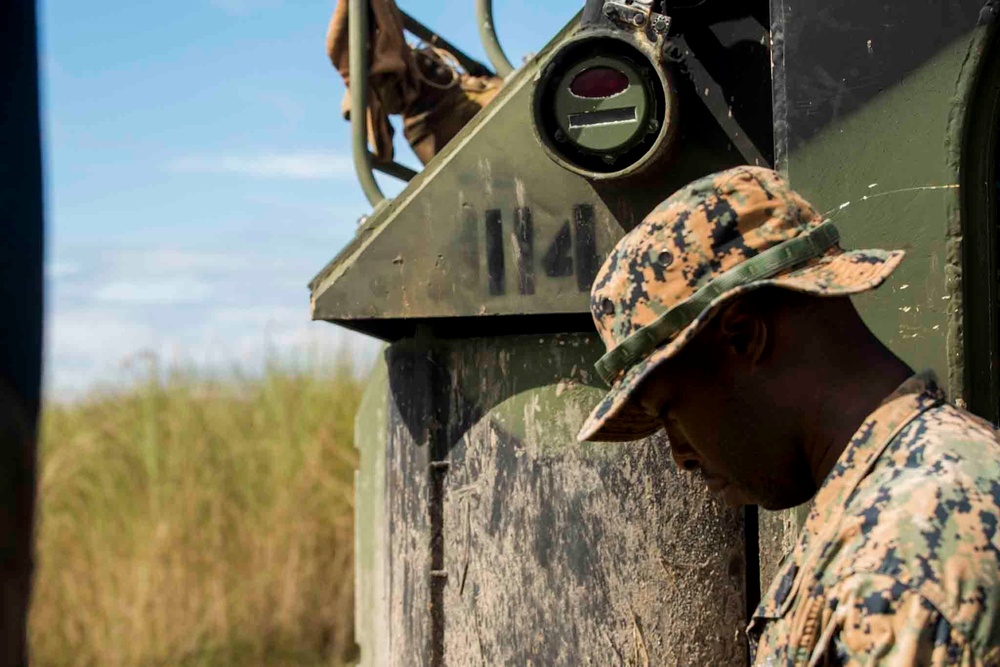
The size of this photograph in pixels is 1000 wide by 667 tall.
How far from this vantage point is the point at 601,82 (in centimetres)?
239

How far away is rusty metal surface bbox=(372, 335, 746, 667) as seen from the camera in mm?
2465

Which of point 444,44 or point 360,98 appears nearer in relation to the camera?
point 360,98

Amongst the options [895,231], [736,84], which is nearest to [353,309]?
[736,84]

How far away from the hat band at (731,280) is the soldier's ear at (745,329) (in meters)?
0.03

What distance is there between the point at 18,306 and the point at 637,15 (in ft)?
5.99

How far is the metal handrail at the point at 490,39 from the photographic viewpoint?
3445 millimetres

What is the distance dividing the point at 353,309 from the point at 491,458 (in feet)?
1.29

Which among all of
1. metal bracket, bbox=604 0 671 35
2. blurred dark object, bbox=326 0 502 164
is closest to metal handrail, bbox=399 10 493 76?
blurred dark object, bbox=326 0 502 164

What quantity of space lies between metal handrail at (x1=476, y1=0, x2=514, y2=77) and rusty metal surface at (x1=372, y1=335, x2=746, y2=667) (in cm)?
105

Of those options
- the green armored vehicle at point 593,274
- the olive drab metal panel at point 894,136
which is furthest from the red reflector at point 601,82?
the olive drab metal panel at point 894,136

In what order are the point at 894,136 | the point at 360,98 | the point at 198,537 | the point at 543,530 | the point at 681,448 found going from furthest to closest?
the point at 198,537 → the point at 360,98 → the point at 543,530 → the point at 894,136 → the point at 681,448

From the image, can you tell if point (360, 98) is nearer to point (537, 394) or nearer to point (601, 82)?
point (601, 82)

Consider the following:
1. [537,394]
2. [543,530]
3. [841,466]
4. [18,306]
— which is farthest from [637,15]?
[18,306]

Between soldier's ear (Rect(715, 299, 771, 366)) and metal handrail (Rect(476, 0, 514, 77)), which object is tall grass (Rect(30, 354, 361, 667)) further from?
soldier's ear (Rect(715, 299, 771, 366))
